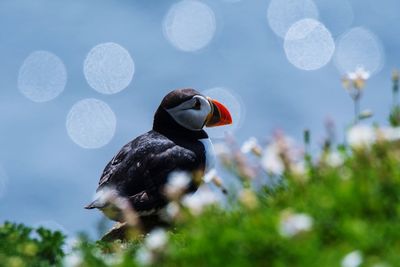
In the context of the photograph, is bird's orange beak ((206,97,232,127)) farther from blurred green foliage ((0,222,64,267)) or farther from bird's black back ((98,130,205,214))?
blurred green foliage ((0,222,64,267))

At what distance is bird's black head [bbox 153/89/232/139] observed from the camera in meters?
8.98

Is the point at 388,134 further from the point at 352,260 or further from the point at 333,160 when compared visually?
the point at 352,260

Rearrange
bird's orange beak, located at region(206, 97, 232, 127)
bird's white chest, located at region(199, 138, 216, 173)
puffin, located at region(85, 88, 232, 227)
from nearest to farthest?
puffin, located at region(85, 88, 232, 227)
bird's white chest, located at region(199, 138, 216, 173)
bird's orange beak, located at region(206, 97, 232, 127)

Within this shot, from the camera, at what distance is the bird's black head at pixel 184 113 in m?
8.98

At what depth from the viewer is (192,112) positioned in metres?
8.99

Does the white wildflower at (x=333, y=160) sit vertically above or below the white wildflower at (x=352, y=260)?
above

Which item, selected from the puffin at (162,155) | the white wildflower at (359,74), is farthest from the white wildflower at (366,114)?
the puffin at (162,155)

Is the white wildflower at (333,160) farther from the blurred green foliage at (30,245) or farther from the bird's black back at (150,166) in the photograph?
the bird's black back at (150,166)

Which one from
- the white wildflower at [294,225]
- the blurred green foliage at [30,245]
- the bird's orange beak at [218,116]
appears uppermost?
the bird's orange beak at [218,116]

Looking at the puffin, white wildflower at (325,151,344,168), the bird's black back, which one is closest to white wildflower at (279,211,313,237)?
white wildflower at (325,151,344,168)

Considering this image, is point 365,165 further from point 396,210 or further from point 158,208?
point 158,208

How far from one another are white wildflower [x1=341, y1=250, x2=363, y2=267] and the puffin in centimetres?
397

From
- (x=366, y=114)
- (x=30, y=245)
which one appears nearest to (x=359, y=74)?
(x=366, y=114)

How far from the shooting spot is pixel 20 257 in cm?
528
